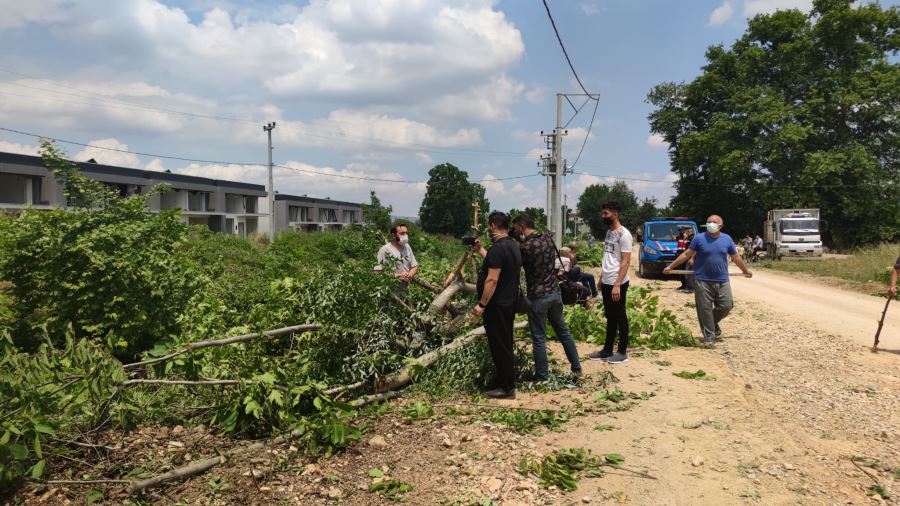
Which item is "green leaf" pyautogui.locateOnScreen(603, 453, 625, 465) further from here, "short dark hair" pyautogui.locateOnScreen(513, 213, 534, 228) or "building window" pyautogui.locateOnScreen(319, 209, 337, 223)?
"building window" pyautogui.locateOnScreen(319, 209, 337, 223)

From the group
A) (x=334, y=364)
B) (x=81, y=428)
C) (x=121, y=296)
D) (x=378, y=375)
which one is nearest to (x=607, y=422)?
(x=378, y=375)

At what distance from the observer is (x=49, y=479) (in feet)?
11.4

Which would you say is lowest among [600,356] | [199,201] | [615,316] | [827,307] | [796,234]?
[827,307]

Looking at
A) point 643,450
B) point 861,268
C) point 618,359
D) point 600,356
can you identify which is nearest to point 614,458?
point 643,450

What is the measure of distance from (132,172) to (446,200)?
43155 millimetres

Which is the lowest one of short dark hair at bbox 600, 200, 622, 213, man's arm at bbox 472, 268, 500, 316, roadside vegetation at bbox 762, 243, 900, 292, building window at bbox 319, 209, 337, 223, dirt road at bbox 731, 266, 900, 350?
dirt road at bbox 731, 266, 900, 350

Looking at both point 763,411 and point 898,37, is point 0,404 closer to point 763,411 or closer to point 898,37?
point 763,411

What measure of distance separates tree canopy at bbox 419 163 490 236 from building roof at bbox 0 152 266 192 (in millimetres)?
23325

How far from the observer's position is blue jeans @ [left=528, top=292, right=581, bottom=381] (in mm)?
5695

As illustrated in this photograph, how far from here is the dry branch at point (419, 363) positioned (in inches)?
209

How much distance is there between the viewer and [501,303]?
533cm

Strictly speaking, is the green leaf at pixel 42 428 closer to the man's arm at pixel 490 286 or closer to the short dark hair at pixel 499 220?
the man's arm at pixel 490 286

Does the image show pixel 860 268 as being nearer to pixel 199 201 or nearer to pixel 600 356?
pixel 600 356

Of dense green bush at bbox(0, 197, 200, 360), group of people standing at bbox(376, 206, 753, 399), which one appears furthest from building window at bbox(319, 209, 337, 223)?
group of people standing at bbox(376, 206, 753, 399)
